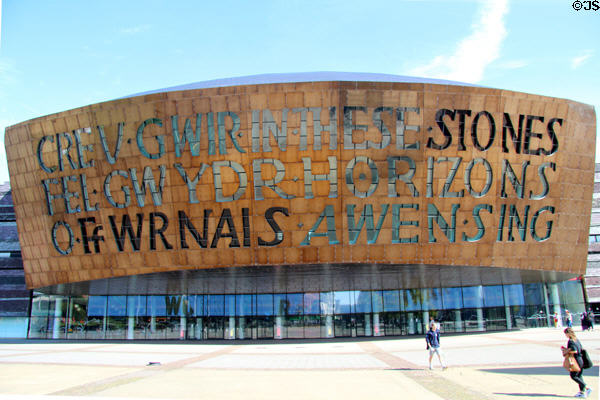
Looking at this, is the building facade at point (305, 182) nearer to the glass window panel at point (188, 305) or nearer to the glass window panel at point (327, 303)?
the glass window panel at point (327, 303)

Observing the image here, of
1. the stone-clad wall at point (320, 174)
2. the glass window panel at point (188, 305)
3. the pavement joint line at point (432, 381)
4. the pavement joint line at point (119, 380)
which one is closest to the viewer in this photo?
the pavement joint line at point (432, 381)

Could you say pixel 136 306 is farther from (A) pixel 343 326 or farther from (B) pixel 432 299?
(B) pixel 432 299

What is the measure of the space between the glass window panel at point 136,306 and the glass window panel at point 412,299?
24005 millimetres

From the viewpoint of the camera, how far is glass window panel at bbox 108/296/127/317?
42.0 m

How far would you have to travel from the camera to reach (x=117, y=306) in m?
42.2

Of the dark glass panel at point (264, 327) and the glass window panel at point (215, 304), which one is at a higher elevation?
the glass window panel at point (215, 304)

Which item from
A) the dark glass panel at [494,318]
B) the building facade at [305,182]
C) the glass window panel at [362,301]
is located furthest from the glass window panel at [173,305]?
the dark glass panel at [494,318]

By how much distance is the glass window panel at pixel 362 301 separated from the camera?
3950 cm

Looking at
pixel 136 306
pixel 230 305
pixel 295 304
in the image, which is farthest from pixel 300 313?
pixel 136 306

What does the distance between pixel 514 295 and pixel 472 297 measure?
4.76m

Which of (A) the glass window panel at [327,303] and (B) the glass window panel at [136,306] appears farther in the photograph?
(B) the glass window panel at [136,306]

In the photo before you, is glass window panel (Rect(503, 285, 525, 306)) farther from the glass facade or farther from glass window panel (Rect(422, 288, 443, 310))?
glass window panel (Rect(422, 288, 443, 310))

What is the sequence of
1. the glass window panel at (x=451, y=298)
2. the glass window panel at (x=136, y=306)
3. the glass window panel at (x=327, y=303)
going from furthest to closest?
the glass window panel at (x=136, y=306), the glass window panel at (x=451, y=298), the glass window panel at (x=327, y=303)

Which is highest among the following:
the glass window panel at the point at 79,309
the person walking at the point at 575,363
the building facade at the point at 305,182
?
the building facade at the point at 305,182
